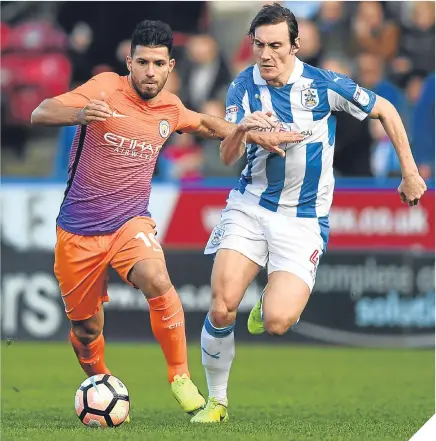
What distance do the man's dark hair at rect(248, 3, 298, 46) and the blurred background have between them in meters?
6.18

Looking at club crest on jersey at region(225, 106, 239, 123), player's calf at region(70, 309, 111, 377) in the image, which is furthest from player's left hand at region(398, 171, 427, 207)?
player's calf at region(70, 309, 111, 377)

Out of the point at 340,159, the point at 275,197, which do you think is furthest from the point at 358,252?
the point at 275,197

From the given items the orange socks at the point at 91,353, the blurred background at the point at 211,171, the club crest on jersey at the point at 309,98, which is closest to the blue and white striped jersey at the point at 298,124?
the club crest on jersey at the point at 309,98

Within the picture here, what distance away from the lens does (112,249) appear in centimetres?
822

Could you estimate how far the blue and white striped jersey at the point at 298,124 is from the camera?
8367 mm

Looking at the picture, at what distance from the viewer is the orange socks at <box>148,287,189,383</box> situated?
8109 millimetres

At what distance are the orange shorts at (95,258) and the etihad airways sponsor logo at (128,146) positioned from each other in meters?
0.48

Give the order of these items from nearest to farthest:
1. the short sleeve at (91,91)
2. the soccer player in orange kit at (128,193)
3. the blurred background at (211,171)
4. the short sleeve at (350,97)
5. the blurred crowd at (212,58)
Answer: the short sleeve at (91,91) → the soccer player in orange kit at (128,193) → the short sleeve at (350,97) → the blurred background at (211,171) → the blurred crowd at (212,58)

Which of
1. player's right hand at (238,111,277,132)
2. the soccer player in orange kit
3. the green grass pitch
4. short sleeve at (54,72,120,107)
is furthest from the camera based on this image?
the soccer player in orange kit

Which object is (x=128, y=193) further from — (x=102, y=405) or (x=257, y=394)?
(x=257, y=394)

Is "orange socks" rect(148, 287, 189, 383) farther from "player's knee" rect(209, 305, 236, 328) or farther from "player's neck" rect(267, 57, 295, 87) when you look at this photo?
"player's neck" rect(267, 57, 295, 87)

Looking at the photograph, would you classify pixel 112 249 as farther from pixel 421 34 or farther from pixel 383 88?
pixel 421 34

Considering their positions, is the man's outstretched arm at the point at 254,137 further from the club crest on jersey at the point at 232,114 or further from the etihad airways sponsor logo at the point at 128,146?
the etihad airways sponsor logo at the point at 128,146

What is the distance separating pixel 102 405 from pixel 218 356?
1.04 metres
